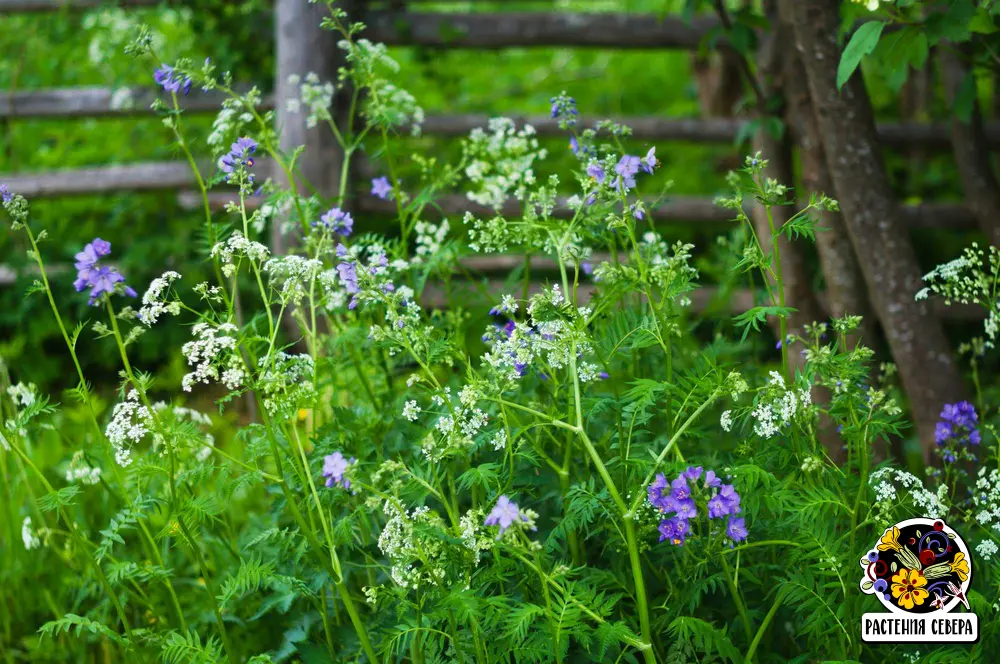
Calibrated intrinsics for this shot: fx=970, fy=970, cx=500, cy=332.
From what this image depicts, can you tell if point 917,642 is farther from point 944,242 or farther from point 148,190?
point 148,190

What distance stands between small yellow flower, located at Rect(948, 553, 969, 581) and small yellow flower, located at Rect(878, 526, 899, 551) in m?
0.10

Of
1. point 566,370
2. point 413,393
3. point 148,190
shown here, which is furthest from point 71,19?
point 566,370

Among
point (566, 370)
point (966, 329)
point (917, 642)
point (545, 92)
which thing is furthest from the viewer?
point (545, 92)

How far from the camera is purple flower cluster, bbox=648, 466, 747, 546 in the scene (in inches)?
58.0

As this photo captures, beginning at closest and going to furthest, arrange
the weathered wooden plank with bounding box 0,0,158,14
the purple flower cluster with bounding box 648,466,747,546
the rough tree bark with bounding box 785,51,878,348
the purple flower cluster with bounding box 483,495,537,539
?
the purple flower cluster with bounding box 483,495,537,539 < the purple flower cluster with bounding box 648,466,747,546 < the rough tree bark with bounding box 785,51,878,348 < the weathered wooden plank with bounding box 0,0,158,14

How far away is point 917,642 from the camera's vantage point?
5.15ft

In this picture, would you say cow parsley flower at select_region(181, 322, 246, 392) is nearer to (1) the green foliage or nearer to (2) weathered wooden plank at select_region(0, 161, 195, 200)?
(1) the green foliage

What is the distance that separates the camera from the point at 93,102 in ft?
12.7

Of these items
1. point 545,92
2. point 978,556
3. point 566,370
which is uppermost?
point 545,92

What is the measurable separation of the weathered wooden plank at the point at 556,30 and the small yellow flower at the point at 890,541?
2.47 m

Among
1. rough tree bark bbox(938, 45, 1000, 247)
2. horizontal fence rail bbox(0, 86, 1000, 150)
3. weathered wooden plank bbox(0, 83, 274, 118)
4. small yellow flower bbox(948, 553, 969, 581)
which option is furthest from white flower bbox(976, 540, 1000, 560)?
weathered wooden plank bbox(0, 83, 274, 118)

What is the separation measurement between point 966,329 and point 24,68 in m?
4.19

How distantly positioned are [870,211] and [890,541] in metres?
1.07

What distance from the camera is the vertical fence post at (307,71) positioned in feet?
10.9
